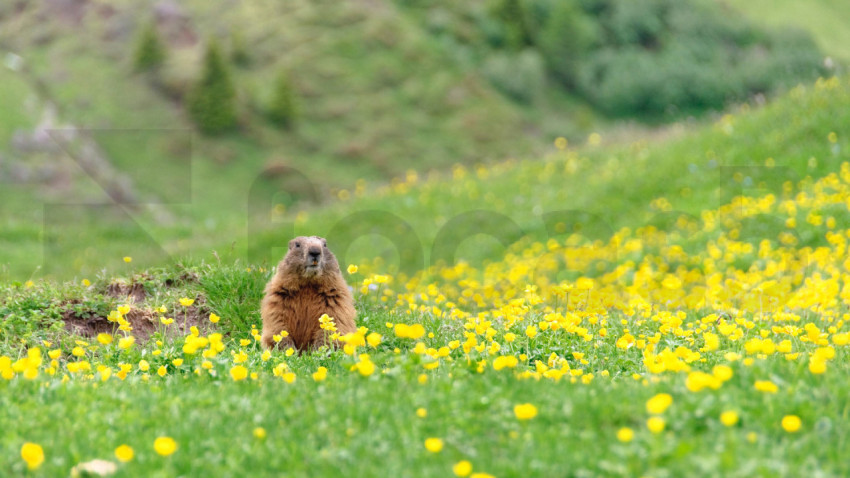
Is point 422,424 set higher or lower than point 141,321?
higher

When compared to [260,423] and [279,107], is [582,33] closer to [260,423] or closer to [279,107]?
[279,107]

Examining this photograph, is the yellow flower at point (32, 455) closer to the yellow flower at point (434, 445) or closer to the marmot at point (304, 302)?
the yellow flower at point (434, 445)

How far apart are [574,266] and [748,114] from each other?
7.68 m

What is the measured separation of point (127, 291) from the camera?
25.5 ft

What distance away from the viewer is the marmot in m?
6.46

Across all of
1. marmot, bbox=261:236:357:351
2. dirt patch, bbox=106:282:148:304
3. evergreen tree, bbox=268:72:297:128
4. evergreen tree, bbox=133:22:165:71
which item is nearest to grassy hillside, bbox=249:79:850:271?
dirt patch, bbox=106:282:148:304

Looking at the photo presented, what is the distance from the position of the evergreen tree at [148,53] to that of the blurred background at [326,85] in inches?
3.3

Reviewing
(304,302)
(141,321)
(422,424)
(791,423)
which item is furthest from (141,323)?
(791,423)

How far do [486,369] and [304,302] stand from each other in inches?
91.1

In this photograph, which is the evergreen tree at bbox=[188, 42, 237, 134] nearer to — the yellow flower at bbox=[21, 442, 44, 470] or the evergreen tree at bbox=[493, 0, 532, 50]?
the evergreen tree at bbox=[493, 0, 532, 50]

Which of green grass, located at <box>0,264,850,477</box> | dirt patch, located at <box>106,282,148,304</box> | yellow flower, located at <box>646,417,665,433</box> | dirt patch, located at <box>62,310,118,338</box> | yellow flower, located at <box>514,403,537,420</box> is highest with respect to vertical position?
yellow flower, located at <box>646,417,665,433</box>

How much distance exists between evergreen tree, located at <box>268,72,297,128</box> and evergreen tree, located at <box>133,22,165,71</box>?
7.37 metres

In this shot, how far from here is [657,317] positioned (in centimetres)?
691

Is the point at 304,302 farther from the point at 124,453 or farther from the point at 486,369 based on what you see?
the point at 124,453
